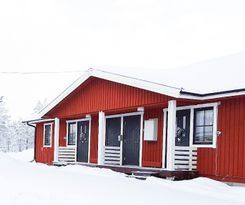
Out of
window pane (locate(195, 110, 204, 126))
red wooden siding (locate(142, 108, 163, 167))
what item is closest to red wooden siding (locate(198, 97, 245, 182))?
window pane (locate(195, 110, 204, 126))

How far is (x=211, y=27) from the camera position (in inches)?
1401

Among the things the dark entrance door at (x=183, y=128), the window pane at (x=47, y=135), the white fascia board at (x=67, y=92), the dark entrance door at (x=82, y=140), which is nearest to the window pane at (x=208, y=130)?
the dark entrance door at (x=183, y=128)

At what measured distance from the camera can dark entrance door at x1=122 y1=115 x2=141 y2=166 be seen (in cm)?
1711

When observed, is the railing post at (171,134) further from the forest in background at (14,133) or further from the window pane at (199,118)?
the forest in background at (14,133)

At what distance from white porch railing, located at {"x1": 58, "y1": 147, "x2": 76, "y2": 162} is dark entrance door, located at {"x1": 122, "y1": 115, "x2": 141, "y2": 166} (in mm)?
4364

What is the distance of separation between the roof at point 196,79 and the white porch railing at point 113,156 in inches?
126

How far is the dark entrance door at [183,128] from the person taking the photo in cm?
1438

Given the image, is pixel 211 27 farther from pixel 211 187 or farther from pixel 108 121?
pixel 211 187

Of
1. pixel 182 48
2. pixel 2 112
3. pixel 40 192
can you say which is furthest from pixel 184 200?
pixel 2 112

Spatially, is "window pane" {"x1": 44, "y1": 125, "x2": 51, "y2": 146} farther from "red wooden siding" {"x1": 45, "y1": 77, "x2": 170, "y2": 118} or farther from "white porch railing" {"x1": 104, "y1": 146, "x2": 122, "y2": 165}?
"white porch railing" {"x1": 104, "y1": 146, "x2": 122, "y2": 165}

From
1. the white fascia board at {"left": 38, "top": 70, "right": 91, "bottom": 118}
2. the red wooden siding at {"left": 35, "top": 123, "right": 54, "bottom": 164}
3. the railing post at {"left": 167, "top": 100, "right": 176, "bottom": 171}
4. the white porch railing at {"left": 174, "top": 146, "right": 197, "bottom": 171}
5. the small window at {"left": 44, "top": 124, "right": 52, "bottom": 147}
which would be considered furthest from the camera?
the small window at {"left": 44, "top": 124, "right": 52, "bottom": 147}

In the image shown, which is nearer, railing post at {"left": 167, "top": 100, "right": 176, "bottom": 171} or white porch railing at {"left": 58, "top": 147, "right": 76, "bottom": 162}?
railing post at {"left": 167, "top": 100, "right": 176, "bottom": 171}

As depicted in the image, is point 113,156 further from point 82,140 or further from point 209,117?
point 209,117

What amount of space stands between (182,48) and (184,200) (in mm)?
44266
